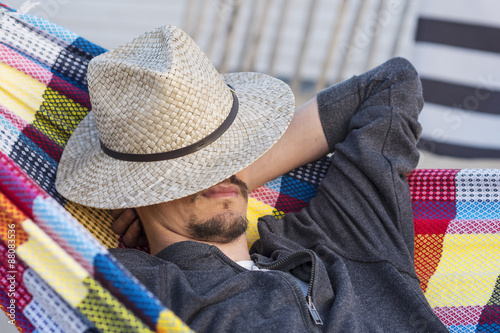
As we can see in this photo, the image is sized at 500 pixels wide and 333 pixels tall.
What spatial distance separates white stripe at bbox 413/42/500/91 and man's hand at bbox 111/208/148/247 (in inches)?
96.4

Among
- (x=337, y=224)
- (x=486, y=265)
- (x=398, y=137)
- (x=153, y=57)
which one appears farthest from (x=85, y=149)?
(x=486, y=265)

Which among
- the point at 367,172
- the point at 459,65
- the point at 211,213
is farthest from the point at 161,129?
the point at 459,65

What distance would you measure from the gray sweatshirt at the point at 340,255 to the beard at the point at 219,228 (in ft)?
0.19

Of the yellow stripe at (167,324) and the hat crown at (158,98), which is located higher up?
the hat crown at (158,98)

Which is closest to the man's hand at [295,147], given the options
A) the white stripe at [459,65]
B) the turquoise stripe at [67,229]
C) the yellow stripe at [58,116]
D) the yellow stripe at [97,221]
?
the yellow stripe at [97,221]

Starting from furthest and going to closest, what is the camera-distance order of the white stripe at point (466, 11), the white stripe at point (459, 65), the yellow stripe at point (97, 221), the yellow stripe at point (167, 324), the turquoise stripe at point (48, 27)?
1. the white stripe at point (459, 65)
2. the white stripe at point (466, 11)
3. the turquoise stripe at point (48, 27)
4. the yellow stripe at point (97, 221)
5. the yellow stripe at point (167, 324)

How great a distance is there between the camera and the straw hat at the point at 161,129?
172 cm

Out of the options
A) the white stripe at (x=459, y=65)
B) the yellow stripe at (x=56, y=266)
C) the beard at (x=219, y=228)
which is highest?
the white stripe at (x=459, y=65)

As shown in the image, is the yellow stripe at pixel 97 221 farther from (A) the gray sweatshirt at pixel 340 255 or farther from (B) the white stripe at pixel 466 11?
(B) the white stripe at pixel 466 11

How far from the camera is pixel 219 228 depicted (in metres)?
1.88

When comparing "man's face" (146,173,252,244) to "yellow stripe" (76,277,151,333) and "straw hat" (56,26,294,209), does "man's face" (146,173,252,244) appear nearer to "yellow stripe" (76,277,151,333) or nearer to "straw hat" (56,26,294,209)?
"straw hat" (56,26,294,209)

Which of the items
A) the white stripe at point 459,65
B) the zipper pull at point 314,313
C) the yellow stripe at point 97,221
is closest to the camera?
the zipper pull at point 314,313

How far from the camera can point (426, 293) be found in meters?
2.06

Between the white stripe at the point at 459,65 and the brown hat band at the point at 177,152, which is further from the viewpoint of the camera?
the white stripe at the point at 459,65
